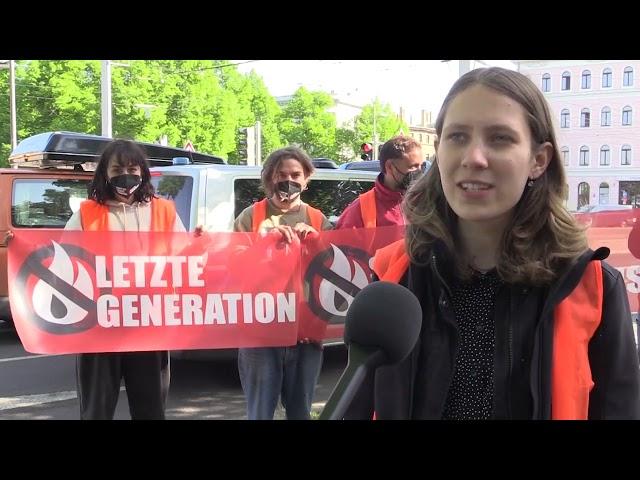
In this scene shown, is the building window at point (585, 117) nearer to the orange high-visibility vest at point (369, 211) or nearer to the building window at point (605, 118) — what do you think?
the building window at point (605, 118)

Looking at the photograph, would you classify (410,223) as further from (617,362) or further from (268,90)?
(268,90)

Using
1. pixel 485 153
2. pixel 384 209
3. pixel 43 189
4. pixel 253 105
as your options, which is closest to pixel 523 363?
pixel 485 153

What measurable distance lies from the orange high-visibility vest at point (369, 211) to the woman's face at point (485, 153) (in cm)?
304

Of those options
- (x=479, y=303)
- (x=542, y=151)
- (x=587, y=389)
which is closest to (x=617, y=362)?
(x=587, y=389)

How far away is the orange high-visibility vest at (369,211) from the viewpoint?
178 inches

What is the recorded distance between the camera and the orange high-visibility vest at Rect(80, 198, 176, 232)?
12.9ft

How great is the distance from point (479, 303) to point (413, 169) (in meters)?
3.01

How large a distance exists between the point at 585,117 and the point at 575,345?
125ft

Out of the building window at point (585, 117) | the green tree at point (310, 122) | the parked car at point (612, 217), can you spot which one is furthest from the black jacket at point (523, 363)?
the green tree at point (310, 122)

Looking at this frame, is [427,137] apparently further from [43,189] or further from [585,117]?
[585,117]

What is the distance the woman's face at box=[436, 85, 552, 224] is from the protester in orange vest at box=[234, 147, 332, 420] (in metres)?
2.78

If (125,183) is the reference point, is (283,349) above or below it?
below

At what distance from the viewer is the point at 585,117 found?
→ 35.8m

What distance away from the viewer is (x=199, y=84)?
1144 inches
